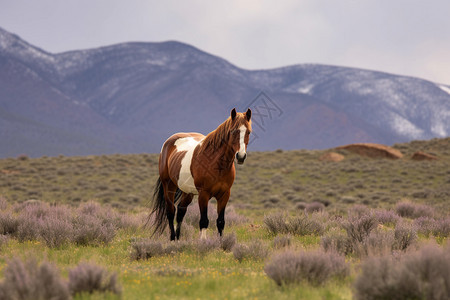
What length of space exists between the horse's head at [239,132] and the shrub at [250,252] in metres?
1.58

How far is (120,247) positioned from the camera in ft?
31.2

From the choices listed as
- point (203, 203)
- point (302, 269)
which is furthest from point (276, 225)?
point (302, 269)

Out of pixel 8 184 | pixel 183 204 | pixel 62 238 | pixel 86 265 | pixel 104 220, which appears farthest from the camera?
pixel 8 184

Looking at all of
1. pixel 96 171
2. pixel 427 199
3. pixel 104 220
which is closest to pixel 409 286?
pixel 104 220

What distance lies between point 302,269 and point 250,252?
196 centimetres

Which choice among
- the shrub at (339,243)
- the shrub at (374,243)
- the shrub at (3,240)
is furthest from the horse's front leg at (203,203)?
the shrub at (3,240)

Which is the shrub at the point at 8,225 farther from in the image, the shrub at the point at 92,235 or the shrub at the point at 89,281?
the shrub at the point at 89,281

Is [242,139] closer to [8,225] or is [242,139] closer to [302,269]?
[302,269]

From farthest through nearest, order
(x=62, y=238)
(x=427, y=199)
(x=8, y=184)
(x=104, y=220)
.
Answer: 1. (x=8, y=184)
2. (x=427, y=199)
3. (x=104, y=220)
4. (x=62, y=238)

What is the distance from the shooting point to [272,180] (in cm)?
3656

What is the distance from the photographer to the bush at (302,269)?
5852 millimetres

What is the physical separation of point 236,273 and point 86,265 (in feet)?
7.77

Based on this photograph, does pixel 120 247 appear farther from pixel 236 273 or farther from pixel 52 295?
pixel 52 295

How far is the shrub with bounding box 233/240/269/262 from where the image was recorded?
7797 mm
